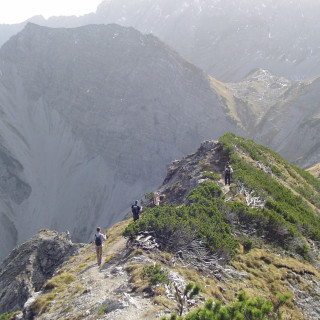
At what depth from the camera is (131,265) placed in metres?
17.4

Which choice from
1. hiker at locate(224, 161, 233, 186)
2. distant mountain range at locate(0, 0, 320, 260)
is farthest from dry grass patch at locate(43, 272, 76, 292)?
distant mountain range at locate(0, 0, 320, 260)

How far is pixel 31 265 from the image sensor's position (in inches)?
1614

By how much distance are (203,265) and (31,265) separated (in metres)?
30.1

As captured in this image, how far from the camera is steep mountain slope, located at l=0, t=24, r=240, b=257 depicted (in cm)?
12431

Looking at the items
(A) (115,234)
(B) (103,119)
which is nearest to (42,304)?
(A) (115,234)

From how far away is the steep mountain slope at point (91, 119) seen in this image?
124 metres

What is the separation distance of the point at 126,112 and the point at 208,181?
121m

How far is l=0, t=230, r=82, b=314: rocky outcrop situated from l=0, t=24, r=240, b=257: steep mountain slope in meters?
67.6

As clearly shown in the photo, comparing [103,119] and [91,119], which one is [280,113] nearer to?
[103,119]

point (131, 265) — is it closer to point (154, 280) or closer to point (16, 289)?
point (154, 280)

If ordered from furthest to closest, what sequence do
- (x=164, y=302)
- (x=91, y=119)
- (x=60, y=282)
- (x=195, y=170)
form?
(x=91, y=119) < (x=195, y=170) < (x=60, y=282) < (x=164, y=302)

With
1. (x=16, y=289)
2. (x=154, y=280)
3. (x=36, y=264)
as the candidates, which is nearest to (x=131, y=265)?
(x=154, y=280)

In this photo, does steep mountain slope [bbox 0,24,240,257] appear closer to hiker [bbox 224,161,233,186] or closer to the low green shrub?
hiker [bbox 224,161,233,186]

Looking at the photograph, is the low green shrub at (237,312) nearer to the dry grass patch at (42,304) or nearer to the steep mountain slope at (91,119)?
the dry grass patch at (42,304)
